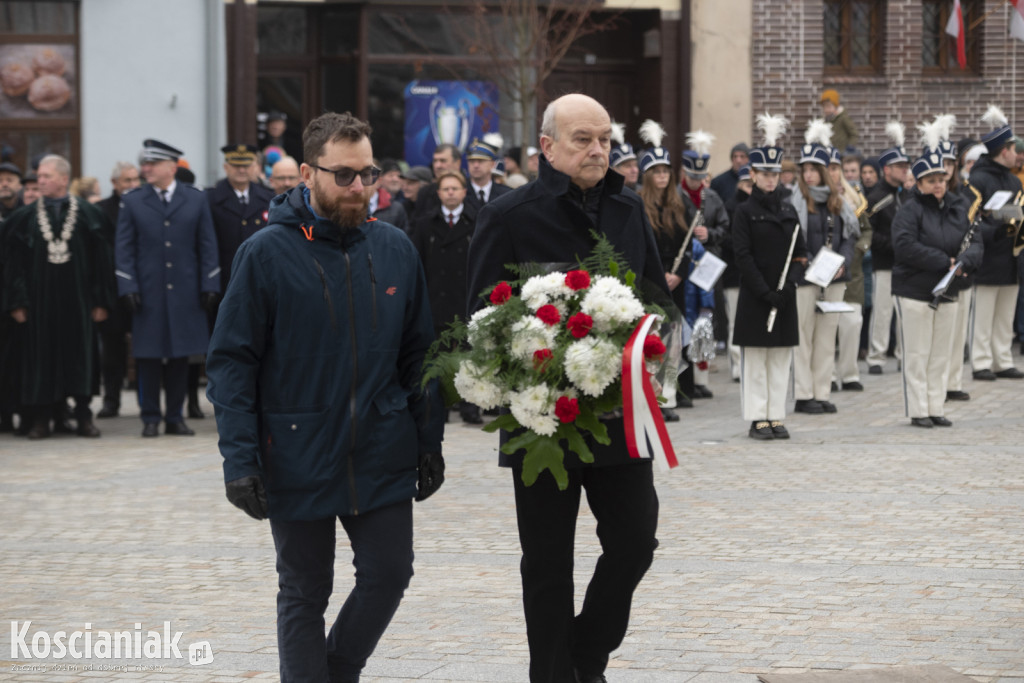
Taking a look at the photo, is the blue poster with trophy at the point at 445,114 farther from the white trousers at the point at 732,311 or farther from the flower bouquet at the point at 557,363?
the flower bouquet at the point at 557,363

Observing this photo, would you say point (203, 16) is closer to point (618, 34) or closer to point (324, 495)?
point (618, 34)

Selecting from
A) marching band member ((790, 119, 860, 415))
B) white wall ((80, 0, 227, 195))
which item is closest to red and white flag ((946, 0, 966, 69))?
marching band member ((790, 119, 860, 415))

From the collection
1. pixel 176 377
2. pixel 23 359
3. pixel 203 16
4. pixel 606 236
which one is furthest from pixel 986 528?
pixel 203 16

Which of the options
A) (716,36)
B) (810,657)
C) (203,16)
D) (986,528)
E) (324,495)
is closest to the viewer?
(324,495)

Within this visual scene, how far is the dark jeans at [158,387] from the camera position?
14.0m

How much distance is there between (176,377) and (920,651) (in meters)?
9.08

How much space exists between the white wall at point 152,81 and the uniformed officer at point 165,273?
639cm

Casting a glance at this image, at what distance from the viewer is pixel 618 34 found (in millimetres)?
22922

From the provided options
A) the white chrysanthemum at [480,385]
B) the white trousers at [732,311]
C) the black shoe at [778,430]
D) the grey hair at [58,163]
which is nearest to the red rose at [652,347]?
the white chrysanthemum at [480,385]

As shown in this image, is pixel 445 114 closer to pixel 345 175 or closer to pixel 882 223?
pixel 882 223

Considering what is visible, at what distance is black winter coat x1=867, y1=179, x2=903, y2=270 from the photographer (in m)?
17.6

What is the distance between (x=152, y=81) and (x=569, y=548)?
15970 millimetres

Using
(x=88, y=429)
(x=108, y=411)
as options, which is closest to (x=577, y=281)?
(x=88, y=429)

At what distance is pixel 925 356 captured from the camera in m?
13.4
